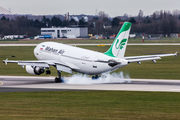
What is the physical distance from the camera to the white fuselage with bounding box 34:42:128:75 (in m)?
42.7

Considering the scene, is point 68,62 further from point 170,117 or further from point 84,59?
point 170,117

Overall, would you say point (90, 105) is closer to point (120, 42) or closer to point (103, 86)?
point (103, 86)

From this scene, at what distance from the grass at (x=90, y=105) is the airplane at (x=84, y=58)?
6.20 meters

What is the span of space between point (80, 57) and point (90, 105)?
1628 centimetres

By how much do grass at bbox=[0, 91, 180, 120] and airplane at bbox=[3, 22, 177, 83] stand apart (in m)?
6.20

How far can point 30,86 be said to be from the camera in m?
42.8

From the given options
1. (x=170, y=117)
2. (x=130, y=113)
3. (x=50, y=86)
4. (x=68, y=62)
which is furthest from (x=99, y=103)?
(x=68, y=62)

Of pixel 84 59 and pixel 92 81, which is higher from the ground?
pixel 84 59

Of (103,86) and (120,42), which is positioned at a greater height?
(120,42)

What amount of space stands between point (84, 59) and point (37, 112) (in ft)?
61.3

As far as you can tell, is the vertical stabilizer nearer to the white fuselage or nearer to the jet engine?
the white fuselage

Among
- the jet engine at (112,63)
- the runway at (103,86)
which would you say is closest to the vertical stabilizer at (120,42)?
the jet engine at (112,63)

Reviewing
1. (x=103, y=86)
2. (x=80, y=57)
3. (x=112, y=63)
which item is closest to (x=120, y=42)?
(x=112, y=63)

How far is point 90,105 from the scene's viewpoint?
30.0 meters
